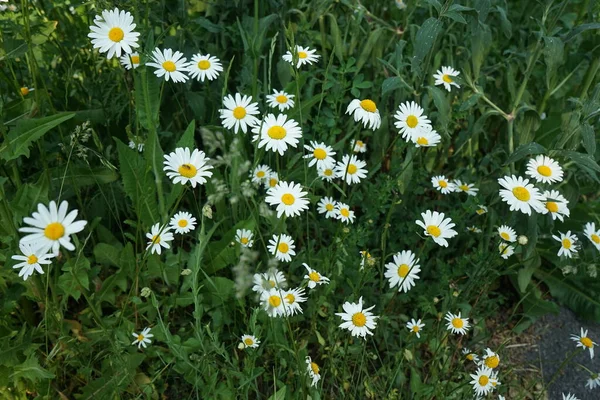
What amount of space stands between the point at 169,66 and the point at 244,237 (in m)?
0.64

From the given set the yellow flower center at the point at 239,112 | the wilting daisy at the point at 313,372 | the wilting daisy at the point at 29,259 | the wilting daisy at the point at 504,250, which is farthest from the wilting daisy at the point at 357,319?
the wilting daisy at the point at 29,259

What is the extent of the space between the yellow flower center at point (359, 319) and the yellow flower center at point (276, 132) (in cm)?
61

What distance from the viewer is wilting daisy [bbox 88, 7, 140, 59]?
5.49ft

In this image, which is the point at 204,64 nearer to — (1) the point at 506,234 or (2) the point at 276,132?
(2) the point at 276,132

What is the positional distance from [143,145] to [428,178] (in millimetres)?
1291

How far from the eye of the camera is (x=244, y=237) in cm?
188

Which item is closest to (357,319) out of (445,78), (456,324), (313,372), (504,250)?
(313,372)

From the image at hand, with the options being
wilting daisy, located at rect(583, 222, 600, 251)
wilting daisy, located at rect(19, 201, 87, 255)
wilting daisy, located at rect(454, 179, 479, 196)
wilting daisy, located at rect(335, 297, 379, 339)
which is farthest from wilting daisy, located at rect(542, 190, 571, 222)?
wilting daisy, located at rect(19, 201, 87, 255)

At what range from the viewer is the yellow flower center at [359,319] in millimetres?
1782

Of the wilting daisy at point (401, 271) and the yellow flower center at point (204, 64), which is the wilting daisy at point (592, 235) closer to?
the wilting daisy at point (401, 271)

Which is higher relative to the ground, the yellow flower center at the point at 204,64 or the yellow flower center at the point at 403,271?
the yellow flower center at the point at 204,64

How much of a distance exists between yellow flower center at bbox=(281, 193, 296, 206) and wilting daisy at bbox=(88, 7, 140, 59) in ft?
2.06

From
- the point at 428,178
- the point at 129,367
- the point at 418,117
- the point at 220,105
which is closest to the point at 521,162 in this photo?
the point at 428,178

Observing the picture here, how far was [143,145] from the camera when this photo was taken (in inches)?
79.4
